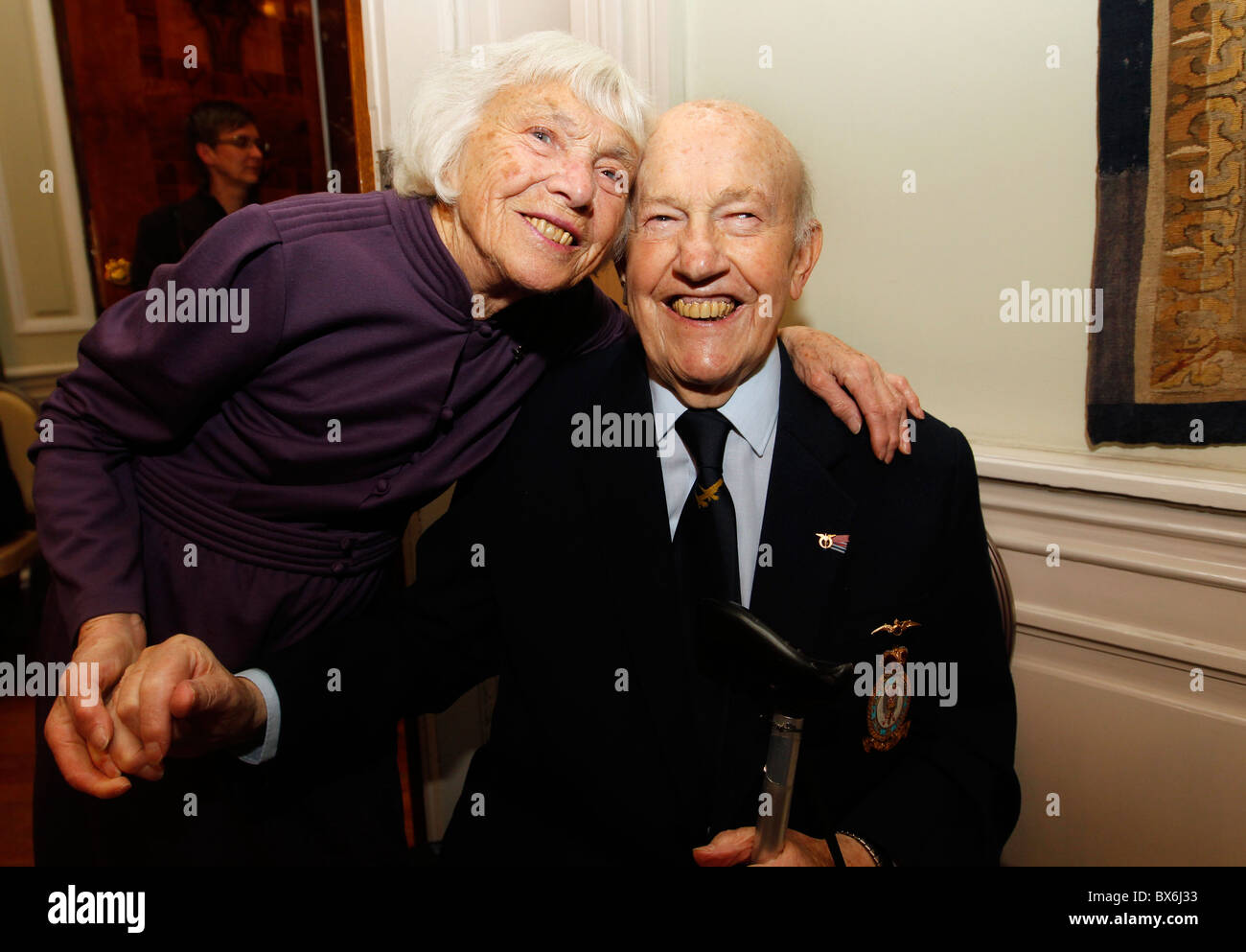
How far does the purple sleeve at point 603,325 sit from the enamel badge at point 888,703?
78cm

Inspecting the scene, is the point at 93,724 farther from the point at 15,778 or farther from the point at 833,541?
the point at 15,778

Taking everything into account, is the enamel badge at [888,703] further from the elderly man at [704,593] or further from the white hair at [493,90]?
the white hair at [493,90]

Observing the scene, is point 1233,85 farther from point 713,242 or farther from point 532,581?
point 532,581

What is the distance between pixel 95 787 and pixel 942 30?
2.07 metres

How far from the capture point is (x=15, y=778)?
2.91 meters

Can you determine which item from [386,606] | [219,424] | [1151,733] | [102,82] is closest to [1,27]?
[102,82]

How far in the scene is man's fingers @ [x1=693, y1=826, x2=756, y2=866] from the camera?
1.02 meters

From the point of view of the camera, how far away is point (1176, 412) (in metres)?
1.61

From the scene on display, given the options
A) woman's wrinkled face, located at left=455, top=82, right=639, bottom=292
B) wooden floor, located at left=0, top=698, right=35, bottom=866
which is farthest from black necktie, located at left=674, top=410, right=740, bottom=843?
wooden floor, located at left=0, top=698, right=35, bottom=866

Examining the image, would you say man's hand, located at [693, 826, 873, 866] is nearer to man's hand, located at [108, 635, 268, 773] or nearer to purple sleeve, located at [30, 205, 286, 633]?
man's hand, located at [108, 635, 268, 773]

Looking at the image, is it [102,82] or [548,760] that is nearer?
[548,760]

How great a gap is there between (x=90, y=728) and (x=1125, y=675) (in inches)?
76.7

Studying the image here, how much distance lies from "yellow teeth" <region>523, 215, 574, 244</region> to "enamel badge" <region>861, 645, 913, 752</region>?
833 millimetres

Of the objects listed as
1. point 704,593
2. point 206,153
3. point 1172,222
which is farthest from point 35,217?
point 1172,222
